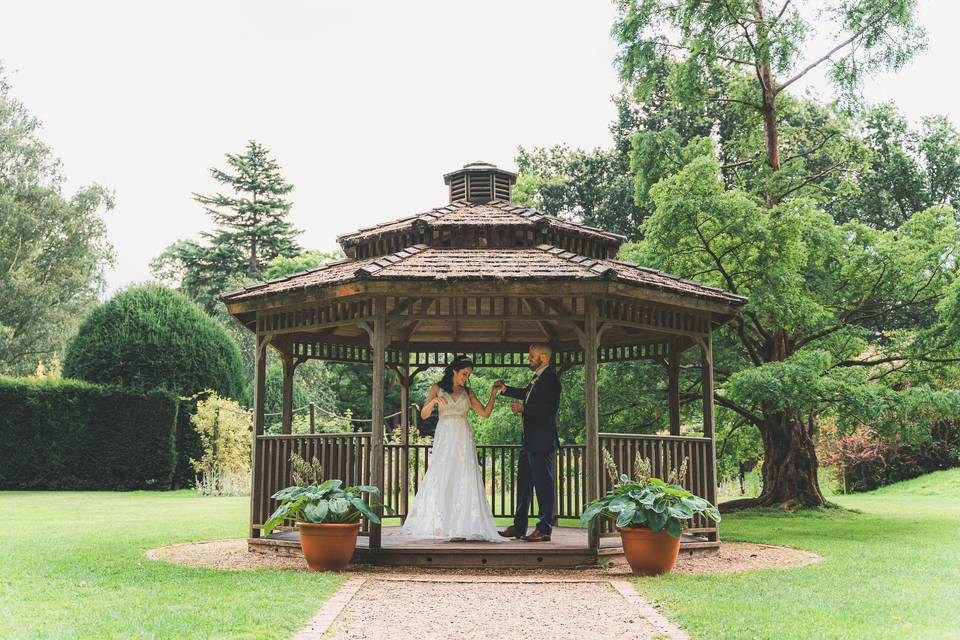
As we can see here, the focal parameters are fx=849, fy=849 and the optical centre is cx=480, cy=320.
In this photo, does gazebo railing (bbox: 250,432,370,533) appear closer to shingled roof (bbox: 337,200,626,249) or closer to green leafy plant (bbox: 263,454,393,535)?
green leafy plant (bbox: 263,454,393,535)

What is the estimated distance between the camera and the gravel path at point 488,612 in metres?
5.54

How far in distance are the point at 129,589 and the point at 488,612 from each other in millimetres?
3065

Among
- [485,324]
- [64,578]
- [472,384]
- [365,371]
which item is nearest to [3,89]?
[365,371]

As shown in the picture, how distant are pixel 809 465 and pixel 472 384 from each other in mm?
6584

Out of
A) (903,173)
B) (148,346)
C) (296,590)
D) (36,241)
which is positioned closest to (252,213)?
(36,241)

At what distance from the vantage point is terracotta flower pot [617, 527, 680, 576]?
7.86 meters

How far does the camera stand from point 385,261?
349 inches

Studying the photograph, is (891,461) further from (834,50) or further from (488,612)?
(488,612)

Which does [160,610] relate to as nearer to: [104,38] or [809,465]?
[809,465]

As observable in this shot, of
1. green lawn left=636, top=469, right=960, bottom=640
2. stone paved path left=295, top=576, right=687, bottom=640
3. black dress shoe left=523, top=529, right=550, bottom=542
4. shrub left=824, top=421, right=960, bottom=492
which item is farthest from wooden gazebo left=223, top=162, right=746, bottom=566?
shrub left=824, top=421, right=960, bottom=492

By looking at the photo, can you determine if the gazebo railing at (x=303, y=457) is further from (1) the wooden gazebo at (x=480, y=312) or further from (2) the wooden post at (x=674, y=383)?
(2) the wooden post at (x=674, y=383)

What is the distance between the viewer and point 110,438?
21172mm

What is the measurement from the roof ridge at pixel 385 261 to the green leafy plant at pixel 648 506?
2996mm

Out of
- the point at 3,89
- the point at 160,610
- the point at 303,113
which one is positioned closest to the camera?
the point at 160,610
